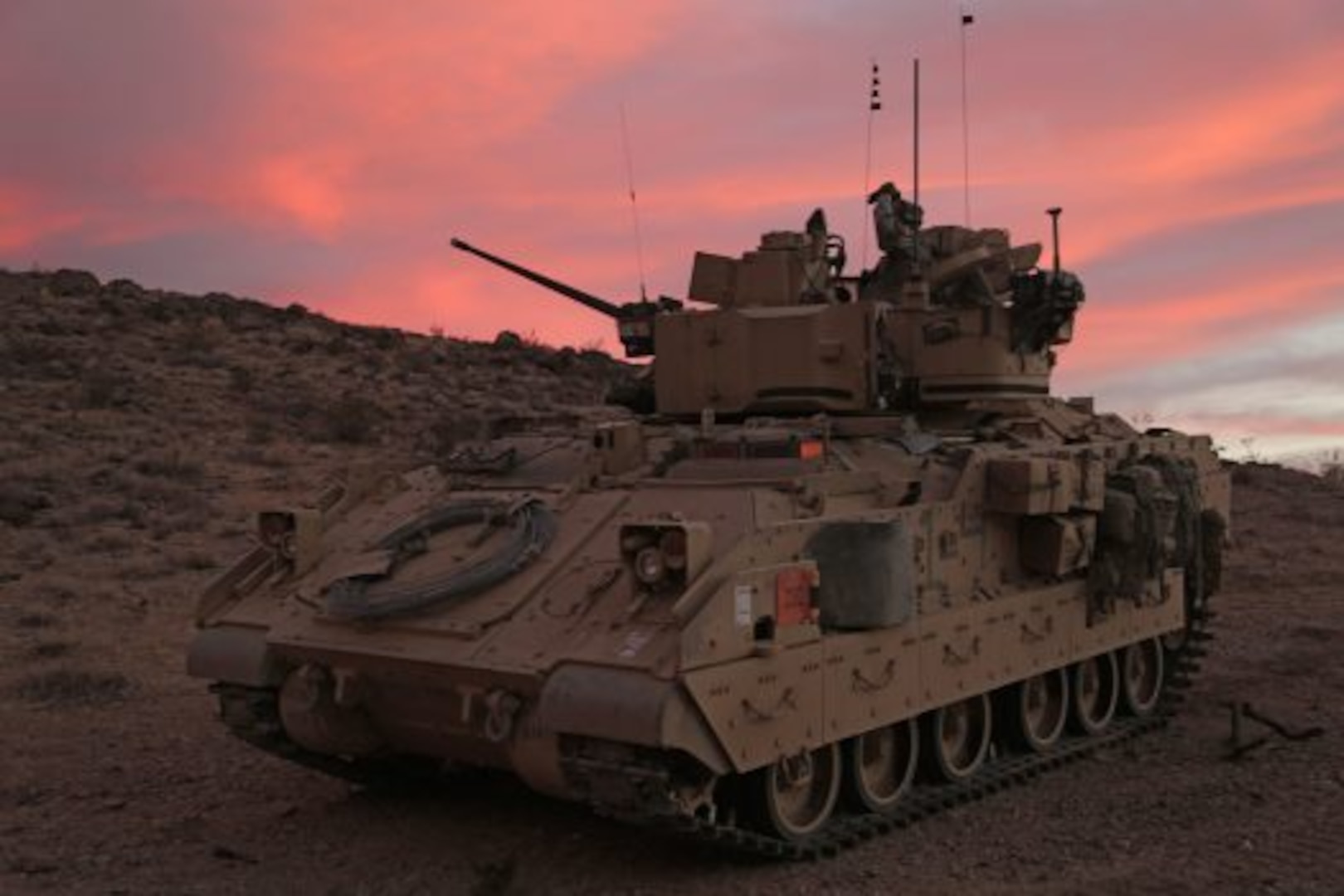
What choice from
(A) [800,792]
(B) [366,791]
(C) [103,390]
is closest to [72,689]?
(B) [366,791]

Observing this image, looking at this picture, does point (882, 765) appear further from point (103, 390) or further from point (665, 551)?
point (103, 390)

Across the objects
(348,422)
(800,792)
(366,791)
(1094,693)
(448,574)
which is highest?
(348,422)

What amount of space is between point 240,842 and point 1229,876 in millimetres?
5128

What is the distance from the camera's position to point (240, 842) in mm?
8016

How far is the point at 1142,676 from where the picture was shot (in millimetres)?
11367

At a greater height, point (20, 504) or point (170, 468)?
point (170, 468)

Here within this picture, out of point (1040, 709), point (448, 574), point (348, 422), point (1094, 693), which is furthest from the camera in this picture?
point (348, 422)

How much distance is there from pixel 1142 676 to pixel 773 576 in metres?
5.63

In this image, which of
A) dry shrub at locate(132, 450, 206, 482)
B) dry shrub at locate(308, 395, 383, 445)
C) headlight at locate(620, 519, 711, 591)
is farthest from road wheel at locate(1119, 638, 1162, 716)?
dry shrub at locate(308, 395, 383, 445)

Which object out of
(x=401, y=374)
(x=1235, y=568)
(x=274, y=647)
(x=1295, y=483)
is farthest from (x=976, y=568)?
(x=401, y=374)

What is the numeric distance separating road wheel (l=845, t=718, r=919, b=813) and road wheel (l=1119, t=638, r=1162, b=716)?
10.2ft

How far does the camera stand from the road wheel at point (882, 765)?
26.2 ft

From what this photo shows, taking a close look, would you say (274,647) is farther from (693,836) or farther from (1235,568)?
(1235,568)

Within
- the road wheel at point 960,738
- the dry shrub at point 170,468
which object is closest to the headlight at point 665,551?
the road wheel at point 960,738
